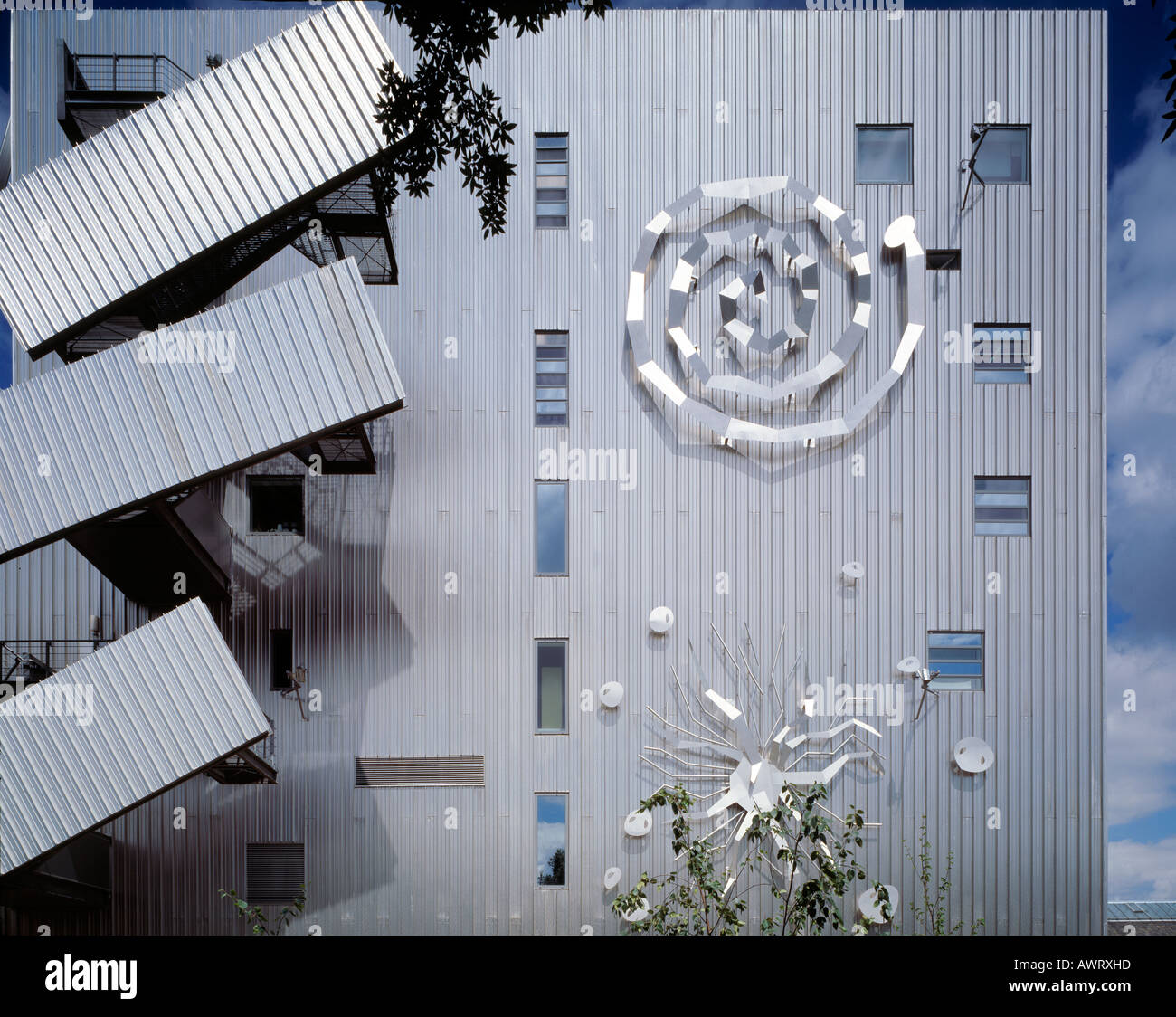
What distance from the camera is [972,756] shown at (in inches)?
474

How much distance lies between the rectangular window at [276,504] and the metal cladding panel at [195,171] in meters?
3.43

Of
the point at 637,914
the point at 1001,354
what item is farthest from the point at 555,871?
the point at 1001,354

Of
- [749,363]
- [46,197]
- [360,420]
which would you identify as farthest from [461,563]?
[46,197]

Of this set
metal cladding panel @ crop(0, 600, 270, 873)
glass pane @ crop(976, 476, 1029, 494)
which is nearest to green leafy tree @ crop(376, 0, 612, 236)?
metal cladding panel @ crop(0, 600, 270, 873)

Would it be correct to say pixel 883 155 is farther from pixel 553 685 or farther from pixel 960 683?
pixel 553 685

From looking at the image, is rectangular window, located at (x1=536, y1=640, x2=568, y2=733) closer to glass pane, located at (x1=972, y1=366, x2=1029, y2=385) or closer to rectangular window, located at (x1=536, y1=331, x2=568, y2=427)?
rectangular window, located at (x1=536, y1=331, x2=568, y2=427)

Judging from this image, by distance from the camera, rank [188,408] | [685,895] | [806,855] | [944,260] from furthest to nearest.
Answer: [944,260]
[806,855]
[685,895]
[188,408]

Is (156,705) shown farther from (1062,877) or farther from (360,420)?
(1062,877)

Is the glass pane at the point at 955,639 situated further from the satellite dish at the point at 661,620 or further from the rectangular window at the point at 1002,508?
the satellite dish at the point at 661,620

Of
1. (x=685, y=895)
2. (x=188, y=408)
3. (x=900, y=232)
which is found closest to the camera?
(x=188, y=408)

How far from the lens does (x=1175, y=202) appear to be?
10586mm

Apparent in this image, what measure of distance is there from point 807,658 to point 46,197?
1166 cm

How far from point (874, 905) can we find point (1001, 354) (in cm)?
829

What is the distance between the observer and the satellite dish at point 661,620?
12.0 meters
